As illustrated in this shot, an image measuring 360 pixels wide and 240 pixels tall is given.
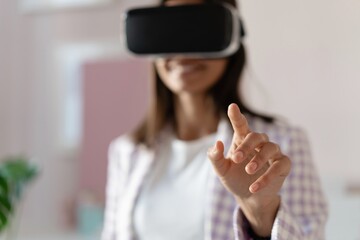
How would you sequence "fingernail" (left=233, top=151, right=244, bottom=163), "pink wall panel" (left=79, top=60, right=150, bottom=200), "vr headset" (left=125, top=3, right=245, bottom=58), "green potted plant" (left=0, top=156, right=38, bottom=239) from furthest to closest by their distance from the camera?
"pink wall panel" (left=79, top=60, right=150, bottom=200) → "green potted plant" (left=0, top=156, right=38, bottom=239) → "vr headset" (left=125, top=3, right=245, bottom=58) → "fingernail" (left=233, top=151, right=244, bottom=163)

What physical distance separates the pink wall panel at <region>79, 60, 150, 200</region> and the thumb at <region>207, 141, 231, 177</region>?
587 millimetres

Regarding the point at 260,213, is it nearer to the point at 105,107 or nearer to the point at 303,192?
the point at 303,192

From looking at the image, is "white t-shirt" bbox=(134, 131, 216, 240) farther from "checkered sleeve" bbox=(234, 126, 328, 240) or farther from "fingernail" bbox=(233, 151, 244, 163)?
"fingernail" bbox=(233, 151, 244, 163)

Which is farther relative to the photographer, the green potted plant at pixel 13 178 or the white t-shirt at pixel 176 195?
the green potted plant at pixel 13 178

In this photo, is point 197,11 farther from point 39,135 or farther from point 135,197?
point 39,135

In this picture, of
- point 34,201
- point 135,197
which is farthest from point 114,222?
point 34,201

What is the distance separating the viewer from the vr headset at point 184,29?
0.49 m

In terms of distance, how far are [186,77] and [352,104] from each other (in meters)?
0.23

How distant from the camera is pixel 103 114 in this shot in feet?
3.40

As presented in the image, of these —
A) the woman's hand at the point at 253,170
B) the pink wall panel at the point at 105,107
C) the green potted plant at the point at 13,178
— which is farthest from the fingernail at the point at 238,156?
the pink wall panel at the point at 105,107

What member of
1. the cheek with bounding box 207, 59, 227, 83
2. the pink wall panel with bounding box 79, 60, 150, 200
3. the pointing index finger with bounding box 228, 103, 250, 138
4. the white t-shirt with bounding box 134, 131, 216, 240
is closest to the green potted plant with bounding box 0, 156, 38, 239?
the pink wall panel with bounding box 79, 60, 150, 200

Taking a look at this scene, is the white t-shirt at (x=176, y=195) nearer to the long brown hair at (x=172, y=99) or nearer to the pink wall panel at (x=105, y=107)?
the long brown hair at (x=172, y=99)

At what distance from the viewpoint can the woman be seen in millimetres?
561

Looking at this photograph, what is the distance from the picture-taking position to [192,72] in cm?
58
